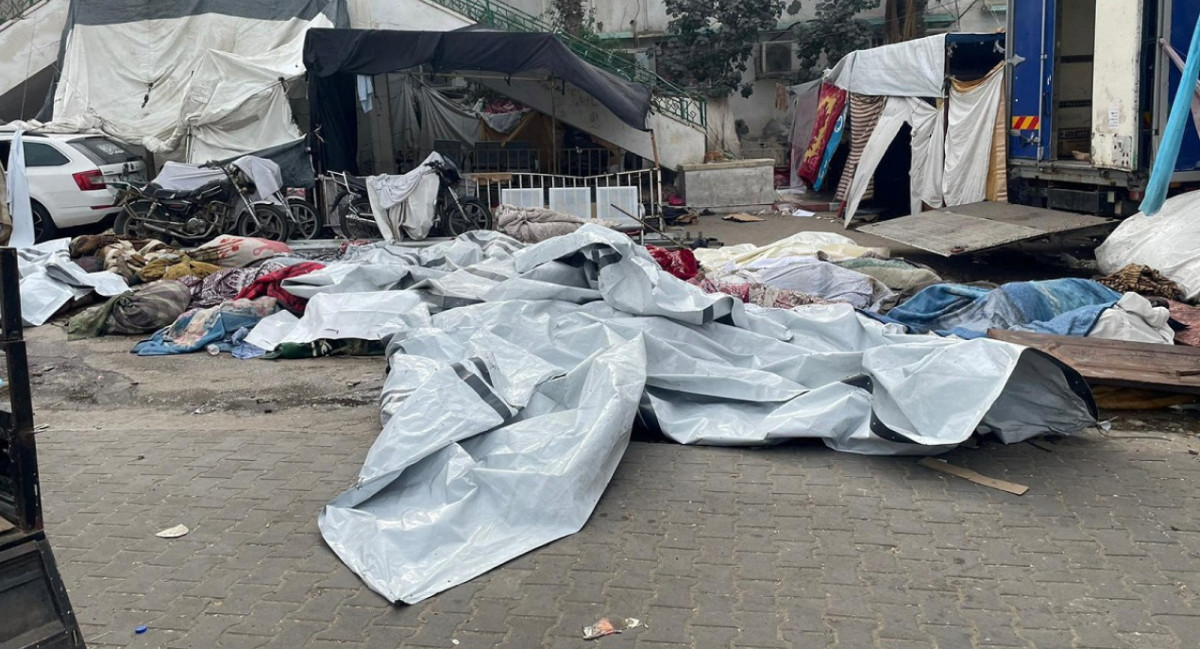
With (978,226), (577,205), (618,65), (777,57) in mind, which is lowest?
(978,226)

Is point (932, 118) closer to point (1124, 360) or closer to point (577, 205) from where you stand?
point (577, 205)

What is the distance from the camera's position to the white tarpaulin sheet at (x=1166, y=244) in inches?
298

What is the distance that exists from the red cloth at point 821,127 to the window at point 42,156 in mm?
11068

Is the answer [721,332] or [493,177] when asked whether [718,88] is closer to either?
[493,177]

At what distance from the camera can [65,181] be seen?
12375 millimetres

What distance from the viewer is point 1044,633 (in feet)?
10.5

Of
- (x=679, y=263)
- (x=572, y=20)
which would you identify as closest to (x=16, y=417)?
(x=679, y=263)

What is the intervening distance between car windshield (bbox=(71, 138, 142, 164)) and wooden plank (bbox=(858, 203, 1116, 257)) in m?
9.86

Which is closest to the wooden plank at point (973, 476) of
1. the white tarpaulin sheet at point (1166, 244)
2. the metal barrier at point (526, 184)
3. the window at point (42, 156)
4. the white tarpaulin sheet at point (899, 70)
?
the white tarpaulin sheet at point (1166, 244)

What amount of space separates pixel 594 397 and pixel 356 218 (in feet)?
28.2

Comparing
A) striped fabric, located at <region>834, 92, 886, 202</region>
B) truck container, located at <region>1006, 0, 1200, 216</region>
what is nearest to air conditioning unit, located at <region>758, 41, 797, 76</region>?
striped fabric, located at <region>834, 92, 886, 202</region>

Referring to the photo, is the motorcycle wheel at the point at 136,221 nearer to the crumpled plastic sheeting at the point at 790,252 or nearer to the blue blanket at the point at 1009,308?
the crumpled plastic sheeting at the point at 790,252

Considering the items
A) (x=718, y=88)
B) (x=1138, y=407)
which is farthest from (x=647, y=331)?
(x=718, y=88)

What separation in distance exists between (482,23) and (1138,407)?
14.3 meters
